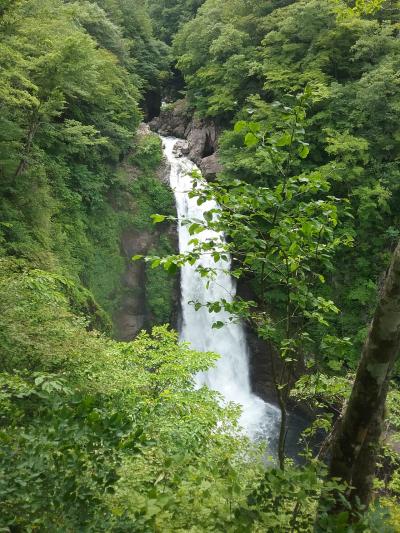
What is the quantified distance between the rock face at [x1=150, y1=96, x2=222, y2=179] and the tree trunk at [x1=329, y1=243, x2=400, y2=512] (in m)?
18.7

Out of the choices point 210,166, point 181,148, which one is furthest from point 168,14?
point 210,166

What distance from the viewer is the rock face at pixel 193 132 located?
860 inches

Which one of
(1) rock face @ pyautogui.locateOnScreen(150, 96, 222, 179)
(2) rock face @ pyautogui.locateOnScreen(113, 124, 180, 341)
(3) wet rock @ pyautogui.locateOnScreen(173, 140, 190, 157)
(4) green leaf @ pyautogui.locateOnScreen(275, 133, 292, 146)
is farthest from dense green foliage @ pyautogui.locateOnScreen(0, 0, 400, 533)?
(3) wet rock @ pyautogui.locateOnScreen(173, 140, 190, 157)

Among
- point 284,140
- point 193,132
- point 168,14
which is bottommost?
point 284,140

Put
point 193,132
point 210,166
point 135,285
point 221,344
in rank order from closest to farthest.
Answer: point 221,344 → point 135,285 → point 210,166 → point 193,132

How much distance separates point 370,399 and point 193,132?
24.1 meters

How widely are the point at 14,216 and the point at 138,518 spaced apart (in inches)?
428

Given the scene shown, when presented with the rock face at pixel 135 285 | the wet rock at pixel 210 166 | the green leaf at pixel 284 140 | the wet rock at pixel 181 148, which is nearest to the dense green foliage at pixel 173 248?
the green leaf at pixel 284 140

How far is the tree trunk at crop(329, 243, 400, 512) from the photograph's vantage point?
2621mm

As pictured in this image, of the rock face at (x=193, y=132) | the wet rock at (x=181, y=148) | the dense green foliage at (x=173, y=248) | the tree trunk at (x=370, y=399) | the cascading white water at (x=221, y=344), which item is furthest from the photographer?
the wet rock at (x=181, y=148)

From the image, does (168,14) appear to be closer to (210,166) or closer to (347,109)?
(210,166)

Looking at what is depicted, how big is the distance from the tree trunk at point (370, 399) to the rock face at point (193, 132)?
1870 cm

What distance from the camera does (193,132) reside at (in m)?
24.9

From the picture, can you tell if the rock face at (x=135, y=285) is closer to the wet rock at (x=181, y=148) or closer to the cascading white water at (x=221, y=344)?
the cascading white water at (x=221, y=344)
